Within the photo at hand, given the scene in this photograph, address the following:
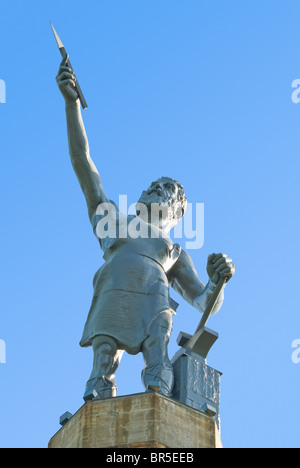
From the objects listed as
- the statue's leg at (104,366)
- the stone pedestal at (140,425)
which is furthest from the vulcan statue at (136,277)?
the stone pedestal at (140,425)

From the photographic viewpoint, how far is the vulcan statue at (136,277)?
1255 cm

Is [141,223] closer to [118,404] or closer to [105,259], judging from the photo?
[105,259]

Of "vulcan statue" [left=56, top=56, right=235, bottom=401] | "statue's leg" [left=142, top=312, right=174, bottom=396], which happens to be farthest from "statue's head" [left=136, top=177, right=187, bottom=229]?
"statue's leg" [left=142, top=312, right=174, bottom=396]

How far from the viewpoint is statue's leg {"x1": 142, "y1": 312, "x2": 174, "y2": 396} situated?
39.9 ft

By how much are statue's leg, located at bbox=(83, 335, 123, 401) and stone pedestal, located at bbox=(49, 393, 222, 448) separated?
61 cm

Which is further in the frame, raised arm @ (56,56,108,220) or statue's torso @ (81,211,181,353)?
raised arm @ (56,56,108,220)

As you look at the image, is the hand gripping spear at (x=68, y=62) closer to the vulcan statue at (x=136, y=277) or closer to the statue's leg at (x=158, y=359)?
the vulcan statue at (x=136, y=277)

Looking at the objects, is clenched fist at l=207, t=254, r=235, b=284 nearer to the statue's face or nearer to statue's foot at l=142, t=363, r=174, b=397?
statue's foot at l=142, t=363, r=174, b=397

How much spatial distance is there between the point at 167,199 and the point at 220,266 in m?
2.16

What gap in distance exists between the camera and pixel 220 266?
13.1m

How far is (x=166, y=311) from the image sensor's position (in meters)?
13.0

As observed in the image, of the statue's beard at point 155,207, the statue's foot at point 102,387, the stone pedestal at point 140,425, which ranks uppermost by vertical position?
the statue's beard at point 155,207

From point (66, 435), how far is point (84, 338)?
1.63 meters

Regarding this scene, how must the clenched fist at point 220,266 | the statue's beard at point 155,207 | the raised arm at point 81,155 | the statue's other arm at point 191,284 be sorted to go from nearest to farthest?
1. the clenched fist at point 220,266
2. the statue's other arm at point 191,284
3. the raised arm at point 81,155
4. the statue's beard at point 155,207
